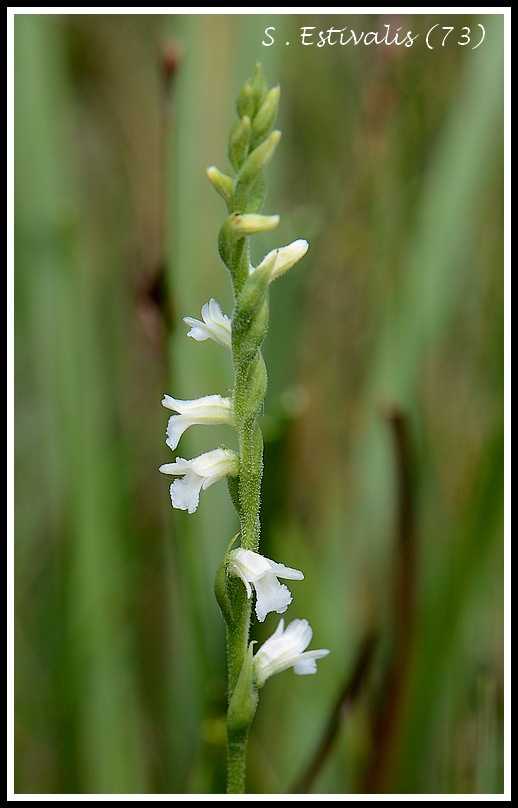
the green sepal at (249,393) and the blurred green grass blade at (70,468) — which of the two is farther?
the blurred green grass blade at (70,468)

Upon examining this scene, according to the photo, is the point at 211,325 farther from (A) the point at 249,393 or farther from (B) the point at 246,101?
(B) the point at 246,101

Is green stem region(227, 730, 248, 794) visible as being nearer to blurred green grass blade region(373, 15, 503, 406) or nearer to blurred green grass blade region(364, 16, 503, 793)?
blurred green grass blade region(364, 16, 503, 793)

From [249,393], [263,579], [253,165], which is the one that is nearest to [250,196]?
[253,165]

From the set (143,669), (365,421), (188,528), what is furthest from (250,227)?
(143,669)

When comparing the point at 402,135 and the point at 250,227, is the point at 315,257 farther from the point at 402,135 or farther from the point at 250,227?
the point at 250,227

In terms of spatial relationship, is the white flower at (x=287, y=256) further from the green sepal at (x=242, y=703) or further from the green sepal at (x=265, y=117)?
the green sepal at (x=242, y=703)

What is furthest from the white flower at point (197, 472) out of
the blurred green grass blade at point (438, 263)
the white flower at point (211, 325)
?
the blurred green grass blade at point (438, 263)
